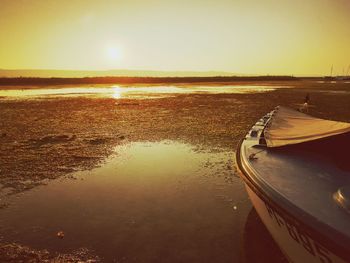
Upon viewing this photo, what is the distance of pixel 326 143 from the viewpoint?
5219 mm

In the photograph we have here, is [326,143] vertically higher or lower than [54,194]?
higher

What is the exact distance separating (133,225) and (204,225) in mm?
1306

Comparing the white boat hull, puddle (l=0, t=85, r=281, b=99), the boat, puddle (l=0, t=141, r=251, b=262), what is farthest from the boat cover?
puddle (l=0, t=85, r=281, b=99)

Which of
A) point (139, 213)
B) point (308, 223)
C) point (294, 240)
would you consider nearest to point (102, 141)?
point (139, 213)

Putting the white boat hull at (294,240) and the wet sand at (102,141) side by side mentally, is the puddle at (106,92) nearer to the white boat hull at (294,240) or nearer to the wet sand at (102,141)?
the wet sand at (102,141)

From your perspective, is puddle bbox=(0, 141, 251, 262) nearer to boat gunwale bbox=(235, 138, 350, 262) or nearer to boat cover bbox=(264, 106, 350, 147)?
boat gunwale bbox=(235, 138, 350, 262)

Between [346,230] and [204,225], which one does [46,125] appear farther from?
[346,230]

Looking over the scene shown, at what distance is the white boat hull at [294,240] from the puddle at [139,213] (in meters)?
0.93

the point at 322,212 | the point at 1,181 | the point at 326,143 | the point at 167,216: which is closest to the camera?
the point at 322,212

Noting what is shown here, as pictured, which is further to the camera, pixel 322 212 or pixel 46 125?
pixel 46 125

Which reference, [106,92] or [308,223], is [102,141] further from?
[106,92]

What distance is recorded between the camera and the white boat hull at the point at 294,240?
9.81ft

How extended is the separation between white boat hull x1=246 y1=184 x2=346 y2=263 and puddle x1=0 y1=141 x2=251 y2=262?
930mm

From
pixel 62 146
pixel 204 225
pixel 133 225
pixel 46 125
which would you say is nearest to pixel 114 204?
pixel 133 225
